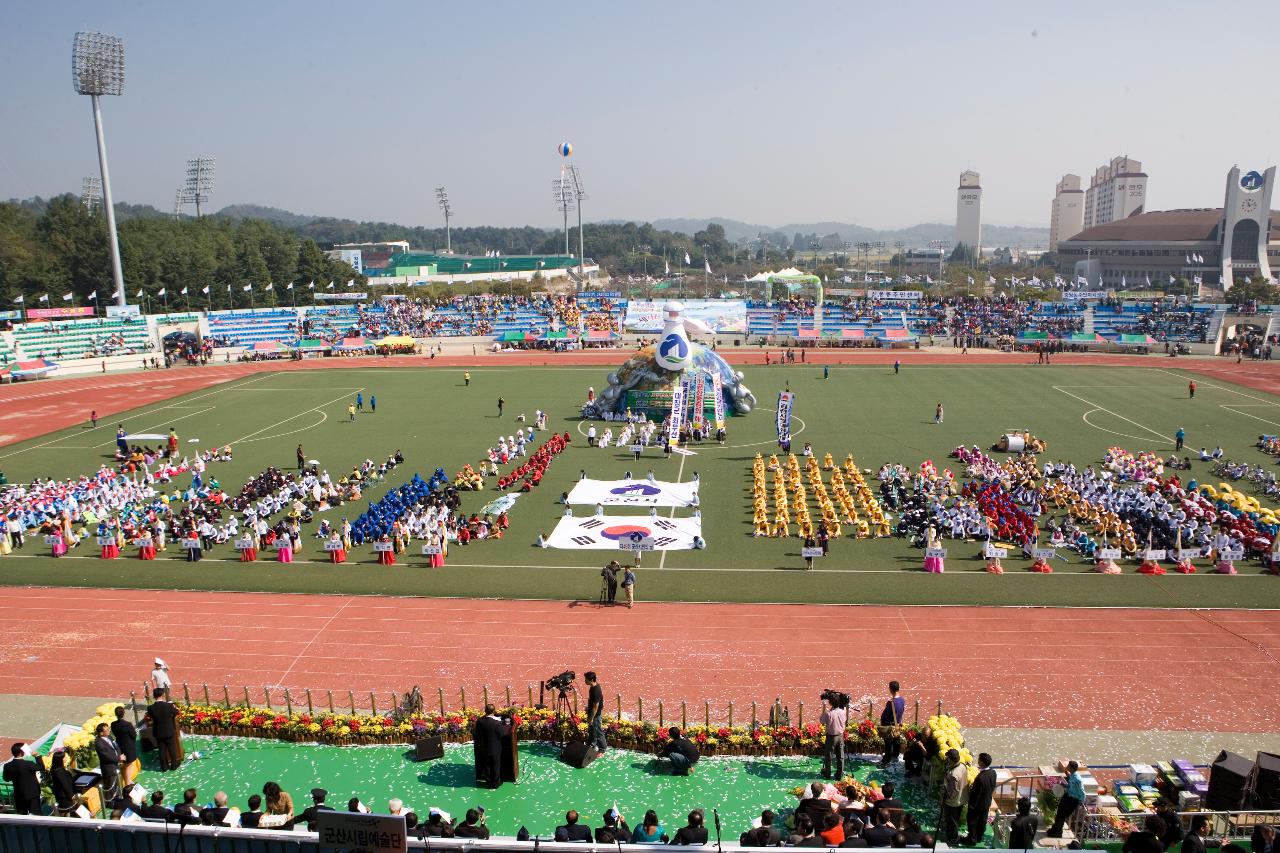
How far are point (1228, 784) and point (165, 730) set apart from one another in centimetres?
1565

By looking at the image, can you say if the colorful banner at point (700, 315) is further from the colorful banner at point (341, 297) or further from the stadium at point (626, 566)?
the colorful banner at point (341, 297)

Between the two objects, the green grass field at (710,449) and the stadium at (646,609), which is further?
the green grass field at (710,449)

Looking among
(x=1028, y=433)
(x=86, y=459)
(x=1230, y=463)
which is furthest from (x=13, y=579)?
(x=1230, y=463)

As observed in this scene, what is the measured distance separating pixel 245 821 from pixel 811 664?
38.8ft

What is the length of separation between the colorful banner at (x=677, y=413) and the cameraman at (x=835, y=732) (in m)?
25.6

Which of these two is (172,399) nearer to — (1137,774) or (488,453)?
(488,453)

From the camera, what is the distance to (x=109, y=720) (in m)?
14.8

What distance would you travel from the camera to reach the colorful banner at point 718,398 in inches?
1665

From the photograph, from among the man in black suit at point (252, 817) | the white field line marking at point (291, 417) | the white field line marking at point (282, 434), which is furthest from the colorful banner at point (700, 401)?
the man in black suit at point (252, 817)

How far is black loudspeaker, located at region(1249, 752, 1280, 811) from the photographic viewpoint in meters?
11.5

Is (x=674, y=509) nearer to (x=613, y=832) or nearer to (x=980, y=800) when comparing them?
(x=980, y=800)

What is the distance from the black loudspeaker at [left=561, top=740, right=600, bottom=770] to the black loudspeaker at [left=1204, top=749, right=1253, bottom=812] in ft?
28.9

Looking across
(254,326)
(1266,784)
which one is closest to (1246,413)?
(1266,784)

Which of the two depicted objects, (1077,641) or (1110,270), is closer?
(1077,641)
